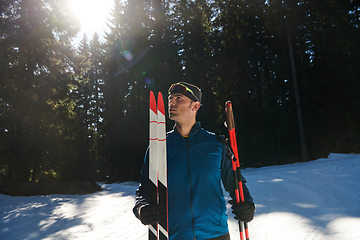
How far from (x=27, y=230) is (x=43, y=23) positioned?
1336 centimetres

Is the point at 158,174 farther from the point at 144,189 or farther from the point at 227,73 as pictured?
the point at 227,73

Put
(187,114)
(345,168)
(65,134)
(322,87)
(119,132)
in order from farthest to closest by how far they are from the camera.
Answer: (119,132), (322,87), (65,134), (345,168), (187,114)

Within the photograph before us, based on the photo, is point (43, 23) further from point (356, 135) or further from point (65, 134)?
point (356, 135)

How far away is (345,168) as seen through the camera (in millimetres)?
10391

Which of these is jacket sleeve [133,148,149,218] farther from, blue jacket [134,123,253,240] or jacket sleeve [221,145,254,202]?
jacket sleeve [221,145,254,202]

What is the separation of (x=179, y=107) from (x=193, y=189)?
726 mm

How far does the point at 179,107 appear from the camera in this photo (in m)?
2.22

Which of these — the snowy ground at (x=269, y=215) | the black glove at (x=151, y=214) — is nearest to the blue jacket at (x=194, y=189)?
the black glove at (x=151, y=214)

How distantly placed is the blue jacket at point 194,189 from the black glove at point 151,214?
128 mm

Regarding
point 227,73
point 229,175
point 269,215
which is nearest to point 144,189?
point 229,175

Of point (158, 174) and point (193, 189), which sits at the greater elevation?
point (158, 174)

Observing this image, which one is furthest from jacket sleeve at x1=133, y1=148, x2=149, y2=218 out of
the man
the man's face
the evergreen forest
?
the evergreen forest

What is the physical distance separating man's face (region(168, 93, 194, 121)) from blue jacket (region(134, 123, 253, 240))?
0.20 metres

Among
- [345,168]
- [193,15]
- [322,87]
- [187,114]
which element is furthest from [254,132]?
[187,114]
